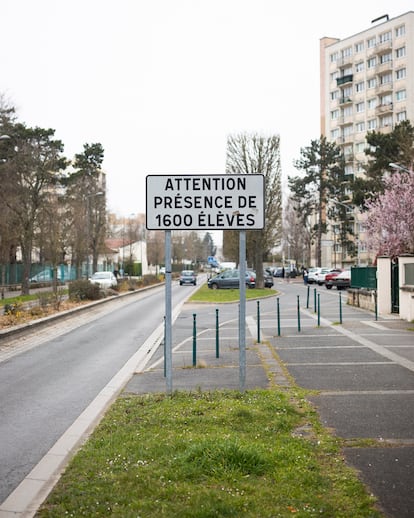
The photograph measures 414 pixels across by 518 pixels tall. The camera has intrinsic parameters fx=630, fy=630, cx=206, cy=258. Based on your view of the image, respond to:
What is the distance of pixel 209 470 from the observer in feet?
16.5

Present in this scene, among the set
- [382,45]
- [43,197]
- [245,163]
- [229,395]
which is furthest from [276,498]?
[382,45]

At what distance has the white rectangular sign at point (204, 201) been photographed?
332 inches

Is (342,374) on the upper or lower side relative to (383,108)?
lower

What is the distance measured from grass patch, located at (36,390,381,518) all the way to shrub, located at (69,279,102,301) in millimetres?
23212

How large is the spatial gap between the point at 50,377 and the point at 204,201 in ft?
14.8

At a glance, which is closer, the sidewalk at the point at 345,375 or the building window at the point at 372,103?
the sidewalk at the point at 345,375

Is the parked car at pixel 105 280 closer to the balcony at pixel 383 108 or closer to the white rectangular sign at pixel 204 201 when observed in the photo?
the white rectangular sign at pixel 204 201

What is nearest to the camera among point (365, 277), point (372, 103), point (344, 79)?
point (365, 277)

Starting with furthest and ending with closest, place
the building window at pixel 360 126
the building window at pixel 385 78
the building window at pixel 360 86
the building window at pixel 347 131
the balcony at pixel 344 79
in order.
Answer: the building window at pixel 347 131 < the balcony at pixel 344 79 < the building window at pixel 360 86 < the building window at pixel 360 126 < the building window at pixel 385 78

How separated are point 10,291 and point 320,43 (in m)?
61.6

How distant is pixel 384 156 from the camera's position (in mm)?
46156

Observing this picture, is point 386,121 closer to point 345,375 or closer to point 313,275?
point 313,275

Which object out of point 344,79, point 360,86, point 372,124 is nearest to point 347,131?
point 372,124

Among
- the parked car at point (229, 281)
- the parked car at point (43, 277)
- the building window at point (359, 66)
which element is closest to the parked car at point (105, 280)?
the parked car at point (229, 281)
